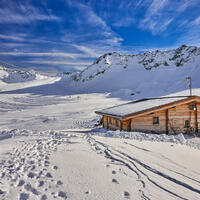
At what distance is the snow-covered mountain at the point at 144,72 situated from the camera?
51.8 meters

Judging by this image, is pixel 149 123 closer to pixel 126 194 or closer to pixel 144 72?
pixel 126 194

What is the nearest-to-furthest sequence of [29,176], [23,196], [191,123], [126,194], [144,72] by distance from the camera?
[23,196] → [126,194] → [29,176] → [191,123] → [144,72]

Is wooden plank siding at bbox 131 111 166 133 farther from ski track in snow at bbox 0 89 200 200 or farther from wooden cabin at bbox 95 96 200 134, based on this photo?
ski track in snow at bbox 0 89 200 200

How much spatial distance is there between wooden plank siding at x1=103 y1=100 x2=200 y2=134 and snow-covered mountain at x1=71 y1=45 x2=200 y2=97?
113 feet

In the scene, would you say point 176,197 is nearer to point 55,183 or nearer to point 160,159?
point 160,159

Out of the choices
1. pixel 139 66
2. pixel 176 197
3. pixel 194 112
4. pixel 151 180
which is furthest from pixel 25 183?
pixel 139 66

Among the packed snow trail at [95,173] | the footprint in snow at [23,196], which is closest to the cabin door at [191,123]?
the packed snow trail at [95,173]

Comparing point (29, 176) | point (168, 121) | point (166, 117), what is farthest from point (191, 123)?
point (29, 176)

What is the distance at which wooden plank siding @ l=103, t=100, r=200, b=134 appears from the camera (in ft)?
39.5

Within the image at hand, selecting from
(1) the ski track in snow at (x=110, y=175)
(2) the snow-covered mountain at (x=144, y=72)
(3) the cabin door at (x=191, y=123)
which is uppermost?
(2) the snow-covered mountain at (x=144, y=72)

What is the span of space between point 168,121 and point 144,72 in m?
63.6

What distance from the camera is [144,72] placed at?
236 ft

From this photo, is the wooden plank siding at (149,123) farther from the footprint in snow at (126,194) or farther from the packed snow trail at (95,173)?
the footprint in snow at (126,194)

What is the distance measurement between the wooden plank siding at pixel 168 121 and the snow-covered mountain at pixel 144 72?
34.5 meters
